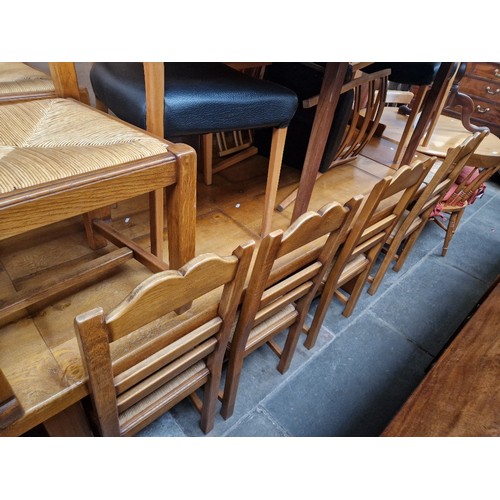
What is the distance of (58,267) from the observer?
99 cm

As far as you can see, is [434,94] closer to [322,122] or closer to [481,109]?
[322,122]

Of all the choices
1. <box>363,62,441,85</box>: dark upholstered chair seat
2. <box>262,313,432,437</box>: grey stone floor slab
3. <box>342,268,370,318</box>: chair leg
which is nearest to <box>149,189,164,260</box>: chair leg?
<box>262,313,432,437</box>: grey stone floor slab

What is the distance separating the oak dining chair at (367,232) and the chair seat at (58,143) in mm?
581

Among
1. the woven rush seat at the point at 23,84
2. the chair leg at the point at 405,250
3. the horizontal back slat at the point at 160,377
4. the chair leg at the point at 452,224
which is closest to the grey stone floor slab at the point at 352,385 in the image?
the chair leg at the point at 405,250

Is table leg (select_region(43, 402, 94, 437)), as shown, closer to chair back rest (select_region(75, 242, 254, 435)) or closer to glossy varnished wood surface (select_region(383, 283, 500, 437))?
chair back rest (select_region(75, 242, 254, 435))

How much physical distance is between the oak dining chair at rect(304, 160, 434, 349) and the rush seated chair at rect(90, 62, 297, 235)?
34 cm

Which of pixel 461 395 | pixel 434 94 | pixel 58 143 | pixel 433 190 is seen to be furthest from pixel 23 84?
pixel 434 94

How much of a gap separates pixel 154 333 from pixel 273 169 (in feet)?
2.03

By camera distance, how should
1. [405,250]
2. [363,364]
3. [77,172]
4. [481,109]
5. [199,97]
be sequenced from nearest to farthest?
[77,172] < [199,97] < [363,364] < [405,250] < [481,109]

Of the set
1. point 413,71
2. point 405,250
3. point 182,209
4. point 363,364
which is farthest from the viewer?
point 405,250

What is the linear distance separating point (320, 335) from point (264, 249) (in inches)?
37.5

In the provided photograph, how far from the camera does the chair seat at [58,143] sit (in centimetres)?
53

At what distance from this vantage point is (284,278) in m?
0.97

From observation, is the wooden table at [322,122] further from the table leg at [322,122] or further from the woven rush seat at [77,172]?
the woven rush seat at [77,172]
